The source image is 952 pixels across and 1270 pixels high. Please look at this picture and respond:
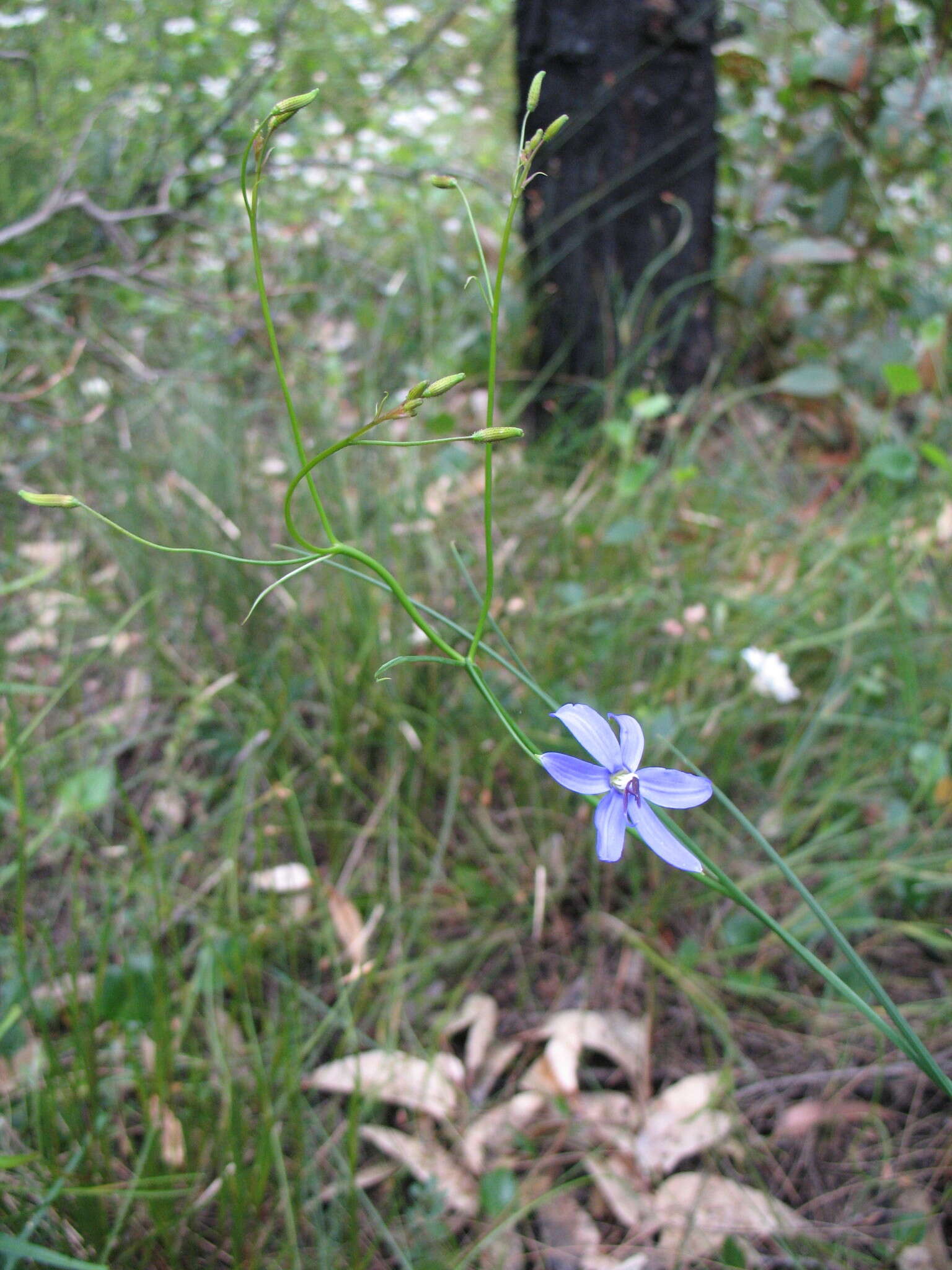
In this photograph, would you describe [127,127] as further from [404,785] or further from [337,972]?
[337,972]

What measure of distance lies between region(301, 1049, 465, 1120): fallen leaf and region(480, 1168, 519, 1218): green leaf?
0.10m

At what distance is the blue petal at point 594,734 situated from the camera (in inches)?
20.7

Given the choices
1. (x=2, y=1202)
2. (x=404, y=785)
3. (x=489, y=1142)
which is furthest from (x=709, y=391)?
(x=2, y=1202)

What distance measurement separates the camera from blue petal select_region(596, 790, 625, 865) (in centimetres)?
51

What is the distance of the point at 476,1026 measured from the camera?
121 centimetres

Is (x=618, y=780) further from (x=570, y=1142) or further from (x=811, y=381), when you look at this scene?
(x=811, y=381)

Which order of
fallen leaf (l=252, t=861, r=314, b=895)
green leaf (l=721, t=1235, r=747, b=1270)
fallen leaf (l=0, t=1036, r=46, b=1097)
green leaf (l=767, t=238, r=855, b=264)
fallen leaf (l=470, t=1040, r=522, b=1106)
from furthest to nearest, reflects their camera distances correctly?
green leaf (l=767, t=238, r=855, b=264), fallen leaf (l=252, t=861, r=314, b=895), fallen leaf (l=470, t=1040, r=522, b=1106), fallen leaf (l=0, t=1036, r=46, b=1097), green leaf (l=721, t=1235, r=747, b=1270)

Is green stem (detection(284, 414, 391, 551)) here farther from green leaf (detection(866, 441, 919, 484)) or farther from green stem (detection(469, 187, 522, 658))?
green leaf (detection(866, 441, 919, 484))

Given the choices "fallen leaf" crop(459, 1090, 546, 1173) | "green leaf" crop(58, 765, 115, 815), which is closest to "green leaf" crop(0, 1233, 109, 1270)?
"fallen leaf" crop(459, 1090, 546, 1173)

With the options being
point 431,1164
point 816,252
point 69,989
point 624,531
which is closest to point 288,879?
point 69,989

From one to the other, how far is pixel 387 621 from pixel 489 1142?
2.53ft

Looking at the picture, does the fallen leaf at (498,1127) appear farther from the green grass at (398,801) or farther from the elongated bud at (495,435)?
the elongated bud at (495,435)

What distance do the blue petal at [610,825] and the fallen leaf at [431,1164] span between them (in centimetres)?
71

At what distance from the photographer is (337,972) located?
46.0 inches
